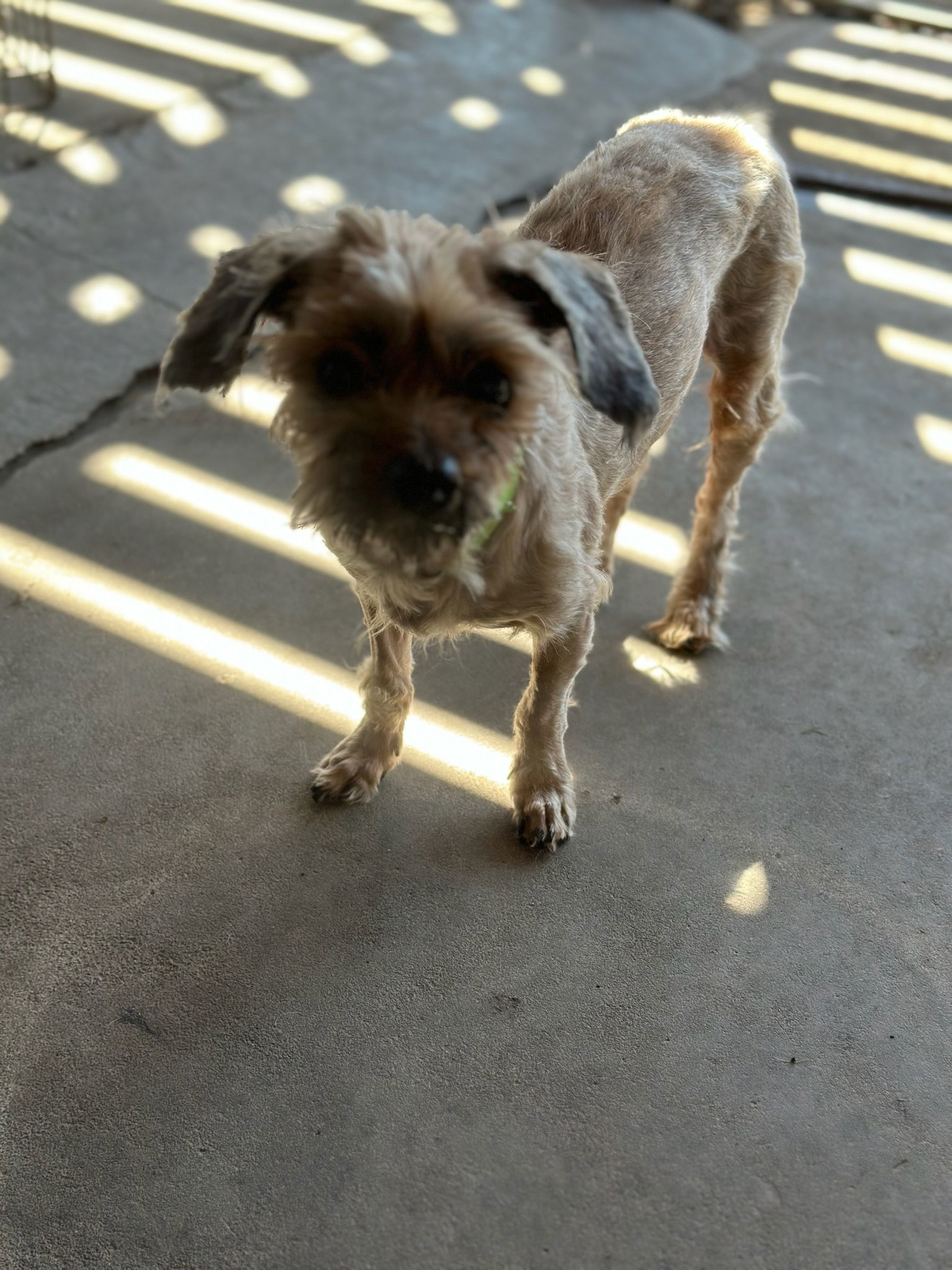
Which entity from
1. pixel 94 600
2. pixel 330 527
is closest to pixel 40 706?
pixel 94 600

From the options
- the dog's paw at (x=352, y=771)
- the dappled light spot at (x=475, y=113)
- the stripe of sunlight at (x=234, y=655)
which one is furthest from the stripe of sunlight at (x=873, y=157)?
the dog's paw at (x=352, y=771)

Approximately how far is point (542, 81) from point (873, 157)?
187 cm

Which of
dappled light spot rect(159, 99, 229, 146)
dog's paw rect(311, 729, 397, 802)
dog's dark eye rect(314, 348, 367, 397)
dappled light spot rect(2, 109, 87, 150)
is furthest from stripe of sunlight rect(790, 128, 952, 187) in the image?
dog's dark eye rect(314, 348, 367, 397)

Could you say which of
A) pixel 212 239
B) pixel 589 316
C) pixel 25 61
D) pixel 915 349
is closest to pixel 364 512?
pixel 589 316

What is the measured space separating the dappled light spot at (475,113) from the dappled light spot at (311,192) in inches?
40.8

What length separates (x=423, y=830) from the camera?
8.93 ft

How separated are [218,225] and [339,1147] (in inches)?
151

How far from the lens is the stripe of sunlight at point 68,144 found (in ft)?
15.7

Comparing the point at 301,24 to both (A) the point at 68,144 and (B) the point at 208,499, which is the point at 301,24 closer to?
(A) the point at 68,144

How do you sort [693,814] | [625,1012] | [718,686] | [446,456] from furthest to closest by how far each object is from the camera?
[718,686] < [693,814] < [625,1012] < [446,456]

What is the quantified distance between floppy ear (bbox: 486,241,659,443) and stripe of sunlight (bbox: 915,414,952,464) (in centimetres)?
247

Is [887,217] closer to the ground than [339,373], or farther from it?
closer to the ground

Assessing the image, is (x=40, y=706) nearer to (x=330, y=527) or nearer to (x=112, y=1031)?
(x=112, y=1031)

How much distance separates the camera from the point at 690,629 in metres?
3.26
